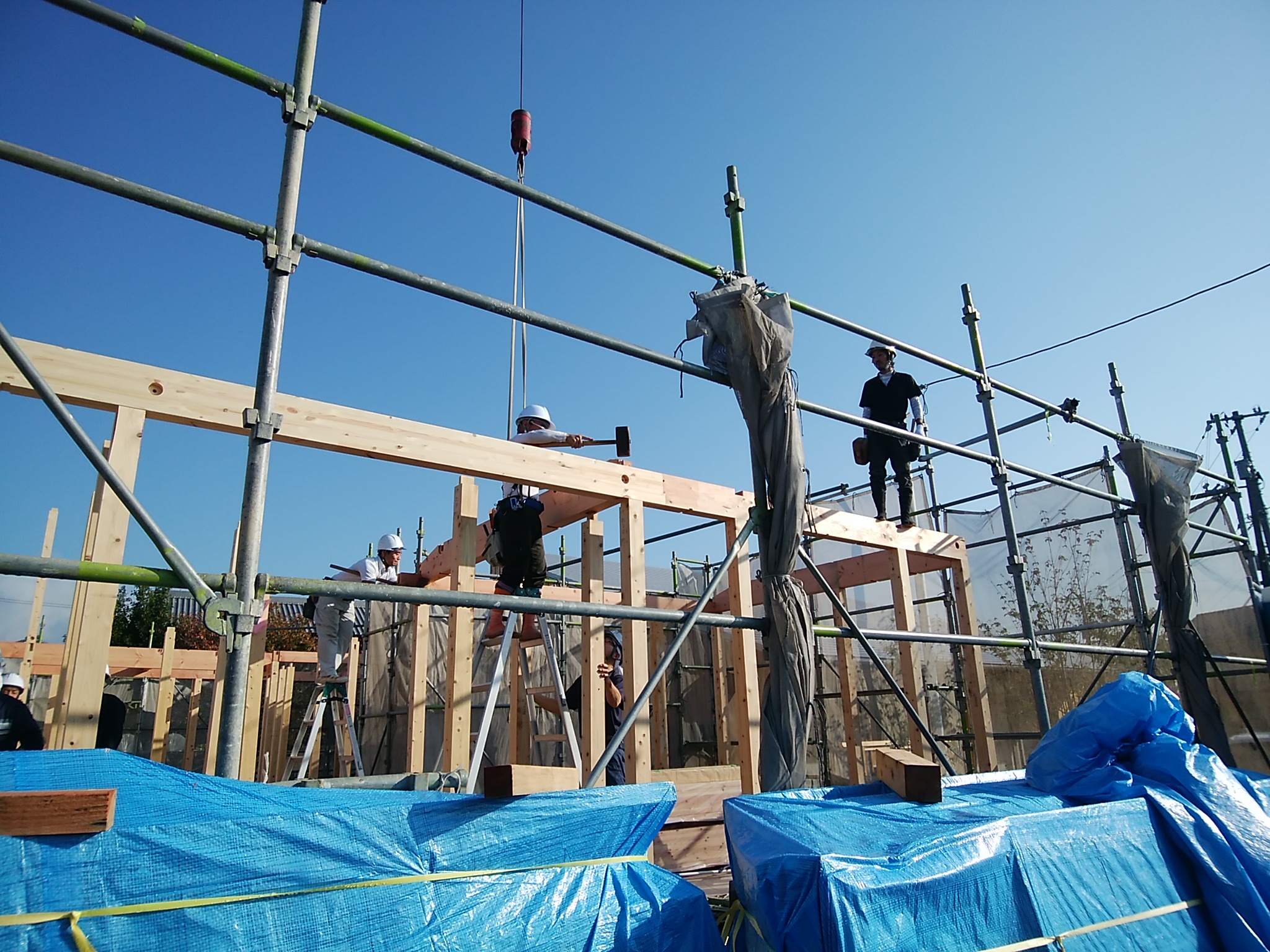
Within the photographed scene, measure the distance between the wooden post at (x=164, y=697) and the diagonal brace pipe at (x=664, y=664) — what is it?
6.93 meters

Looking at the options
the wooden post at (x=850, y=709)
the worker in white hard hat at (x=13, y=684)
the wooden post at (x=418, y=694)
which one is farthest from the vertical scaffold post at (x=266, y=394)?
the wooden post at (x=850, y=709)

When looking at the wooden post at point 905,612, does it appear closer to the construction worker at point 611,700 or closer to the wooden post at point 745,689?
the wooden post at point 745,689

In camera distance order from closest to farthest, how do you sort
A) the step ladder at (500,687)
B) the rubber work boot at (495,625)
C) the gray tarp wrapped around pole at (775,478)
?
the gray tarp wrapped around pole at (775,478), the step ladder at (500,687), the rubber work boot at (495,625)

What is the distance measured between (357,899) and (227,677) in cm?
74

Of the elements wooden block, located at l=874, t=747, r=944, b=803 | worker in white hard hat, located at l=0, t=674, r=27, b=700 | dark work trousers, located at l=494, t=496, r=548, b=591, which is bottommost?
wooden block, located at l=874, t=747, r=944, b=803

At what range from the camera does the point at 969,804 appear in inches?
123

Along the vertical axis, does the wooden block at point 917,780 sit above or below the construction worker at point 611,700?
below

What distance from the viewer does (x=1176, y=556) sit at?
626 cm

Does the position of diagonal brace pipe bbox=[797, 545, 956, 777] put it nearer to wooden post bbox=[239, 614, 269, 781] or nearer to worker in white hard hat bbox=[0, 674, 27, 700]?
wooden post bbox=[239, 614, 269, 781]

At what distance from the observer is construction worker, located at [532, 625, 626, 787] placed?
642 centimetres

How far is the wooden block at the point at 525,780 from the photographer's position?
7.86 feet

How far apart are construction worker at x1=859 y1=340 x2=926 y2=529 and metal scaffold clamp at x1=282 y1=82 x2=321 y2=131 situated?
5.38 metres

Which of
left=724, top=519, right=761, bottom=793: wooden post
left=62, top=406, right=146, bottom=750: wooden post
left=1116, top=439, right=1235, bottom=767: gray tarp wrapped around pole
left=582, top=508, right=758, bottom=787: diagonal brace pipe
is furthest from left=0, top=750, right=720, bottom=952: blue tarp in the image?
left=1116, top=439, right=1235, bottom=767: gray tarp wrapped around pole

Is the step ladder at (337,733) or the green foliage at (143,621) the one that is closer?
the step ladder at (337,733)
